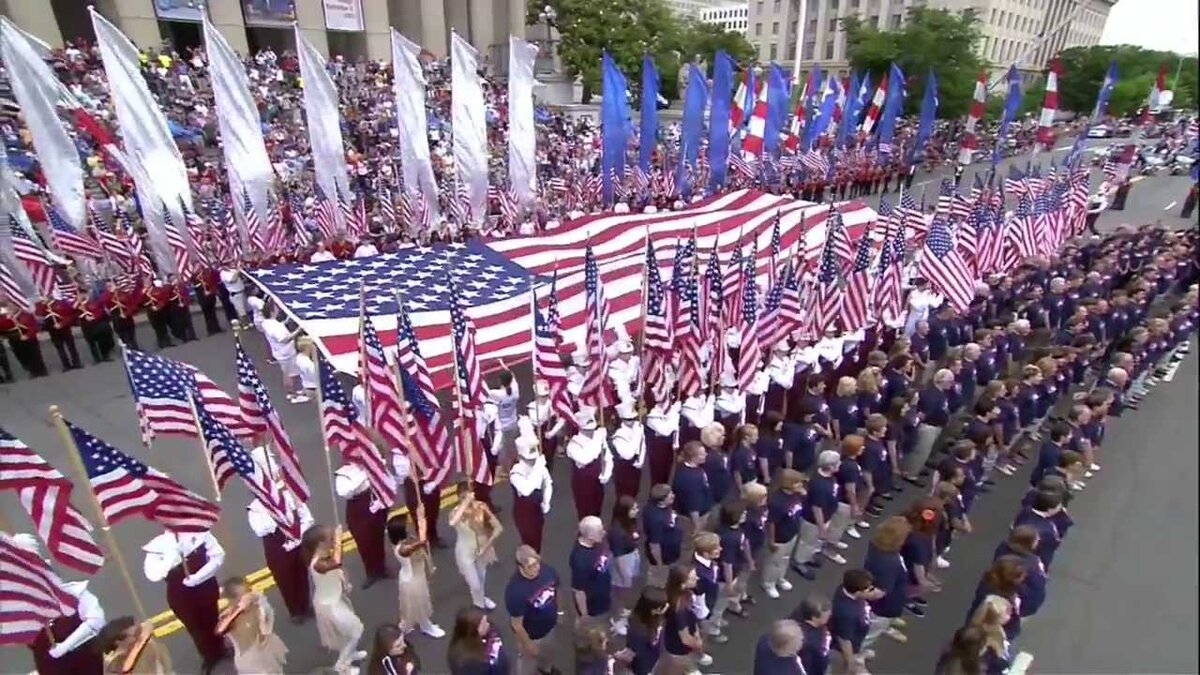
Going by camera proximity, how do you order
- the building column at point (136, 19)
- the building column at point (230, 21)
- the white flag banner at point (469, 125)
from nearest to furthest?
the white flag banner at point (469, 125)
the building column at point (136, 19)
the building column at point (230, 21)

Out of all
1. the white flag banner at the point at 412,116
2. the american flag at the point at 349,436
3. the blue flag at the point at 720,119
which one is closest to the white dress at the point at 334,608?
the american flag at the point at 349,436

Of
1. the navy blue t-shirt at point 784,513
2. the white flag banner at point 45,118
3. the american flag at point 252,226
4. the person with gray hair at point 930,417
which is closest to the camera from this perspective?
the navy blue t-shirt at point 784,513

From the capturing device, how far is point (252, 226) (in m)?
11.4

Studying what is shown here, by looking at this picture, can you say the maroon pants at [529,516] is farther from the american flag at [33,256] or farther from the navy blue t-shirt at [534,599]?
the american flag at [33,256]

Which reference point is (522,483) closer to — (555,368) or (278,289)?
(555,368)

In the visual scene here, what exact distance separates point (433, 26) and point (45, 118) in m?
27.6

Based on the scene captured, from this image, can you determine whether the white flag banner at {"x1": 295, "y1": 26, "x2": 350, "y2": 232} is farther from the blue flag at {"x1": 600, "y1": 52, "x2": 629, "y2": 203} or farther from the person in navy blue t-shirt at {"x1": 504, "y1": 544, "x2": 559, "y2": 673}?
the person in navy blue t-shirt at {"x1": 504, "y1": 544, "x2": 559, "y2": 673}

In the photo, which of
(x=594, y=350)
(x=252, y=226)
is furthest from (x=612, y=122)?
(x=594, y=350)

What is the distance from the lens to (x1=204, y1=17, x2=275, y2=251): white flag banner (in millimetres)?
10352

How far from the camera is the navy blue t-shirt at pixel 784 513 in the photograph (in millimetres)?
5707

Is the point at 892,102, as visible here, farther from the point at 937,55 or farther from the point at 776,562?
the point at 776,562

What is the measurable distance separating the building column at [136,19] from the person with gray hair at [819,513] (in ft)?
91.7

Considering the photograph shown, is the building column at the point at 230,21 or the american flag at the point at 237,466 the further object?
the building column at the point at 230,21

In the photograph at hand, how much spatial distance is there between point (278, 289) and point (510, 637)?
5910mm
